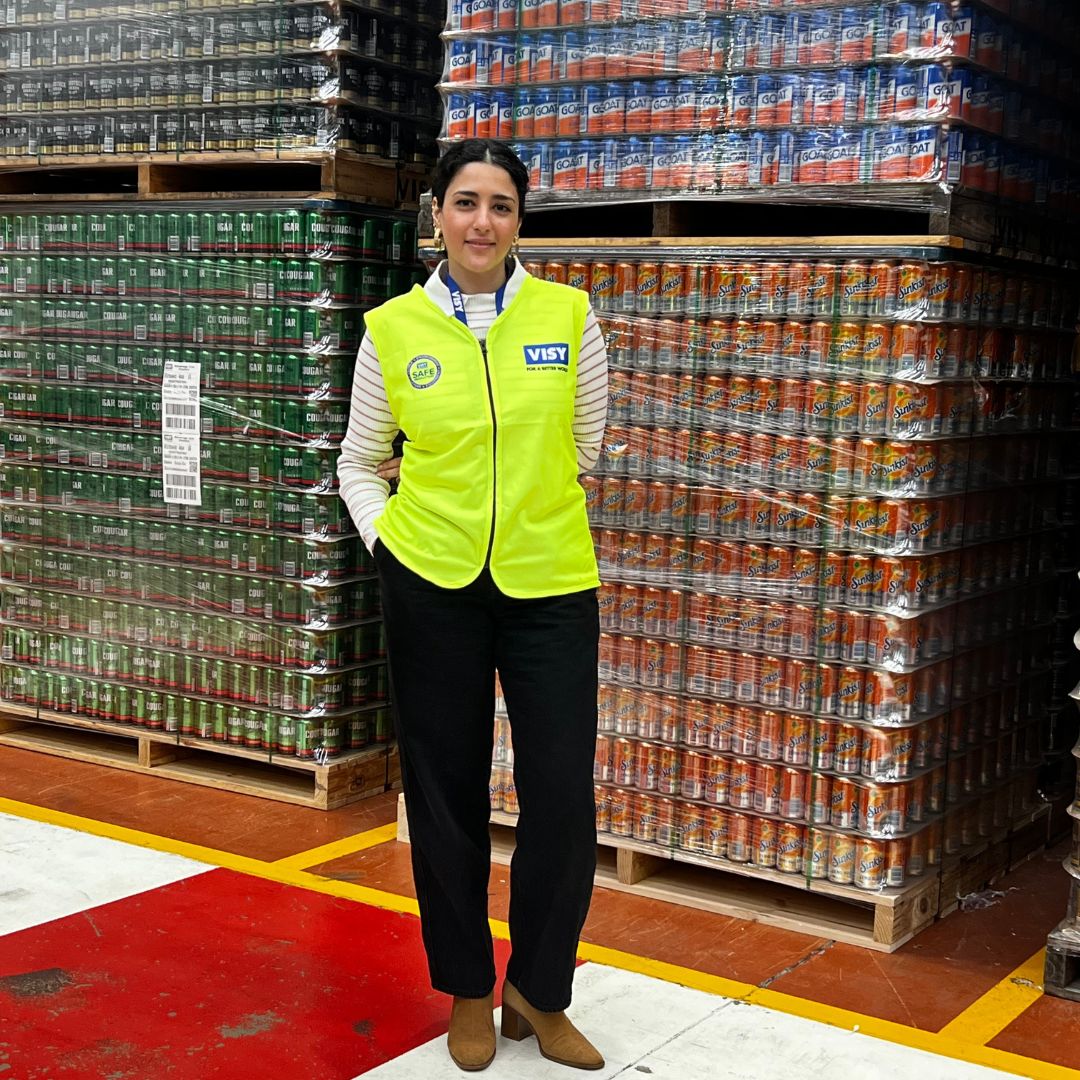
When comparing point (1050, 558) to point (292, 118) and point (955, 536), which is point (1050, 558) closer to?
point (955, 536)

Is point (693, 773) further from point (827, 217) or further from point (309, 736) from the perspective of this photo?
A: point (827, 217)

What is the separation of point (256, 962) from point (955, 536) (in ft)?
8.94

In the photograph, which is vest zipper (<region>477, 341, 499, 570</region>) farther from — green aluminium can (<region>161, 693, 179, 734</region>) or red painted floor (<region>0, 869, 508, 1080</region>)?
green aluminium can (<region>161, 693, 179, 734</region>)

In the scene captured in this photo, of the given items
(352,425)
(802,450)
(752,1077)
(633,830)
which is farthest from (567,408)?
(633,830)

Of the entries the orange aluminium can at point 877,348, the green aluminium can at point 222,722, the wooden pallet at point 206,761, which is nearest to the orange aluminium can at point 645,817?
the wooden pallet at point 206,761

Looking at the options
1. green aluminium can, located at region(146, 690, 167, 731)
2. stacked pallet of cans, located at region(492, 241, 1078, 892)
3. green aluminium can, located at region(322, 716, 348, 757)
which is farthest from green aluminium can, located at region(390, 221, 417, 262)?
green aluminium can, located at region(146, 690, 167, 731)

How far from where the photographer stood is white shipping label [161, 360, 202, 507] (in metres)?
7.04

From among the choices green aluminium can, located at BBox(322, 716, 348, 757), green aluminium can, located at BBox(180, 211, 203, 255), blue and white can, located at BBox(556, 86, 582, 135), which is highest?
blue and white can, located at BBox(556, 86, 582, 135)

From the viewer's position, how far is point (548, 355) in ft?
13.4

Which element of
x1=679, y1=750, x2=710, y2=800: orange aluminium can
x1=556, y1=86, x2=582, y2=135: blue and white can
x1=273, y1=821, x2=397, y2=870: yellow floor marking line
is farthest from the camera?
x1=273, y1=821, x2=397, y2=870: yellow floor marking line

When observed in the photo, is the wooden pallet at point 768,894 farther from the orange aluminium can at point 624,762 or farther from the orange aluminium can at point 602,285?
the orange aluminium can at point 602,285

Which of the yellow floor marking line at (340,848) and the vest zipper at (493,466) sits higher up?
the vest zipper at (493,466)

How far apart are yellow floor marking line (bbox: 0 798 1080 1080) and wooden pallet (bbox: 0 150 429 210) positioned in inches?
106

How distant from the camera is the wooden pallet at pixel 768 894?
5.40 m
